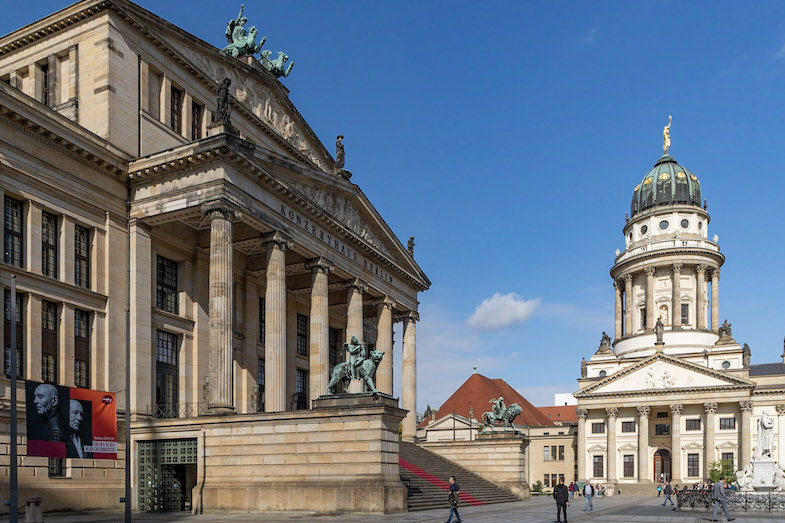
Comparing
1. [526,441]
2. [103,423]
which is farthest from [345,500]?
[526,441]

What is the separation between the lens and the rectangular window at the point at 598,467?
99000 millimetres

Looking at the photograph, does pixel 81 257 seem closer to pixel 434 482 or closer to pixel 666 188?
pixel 434 482

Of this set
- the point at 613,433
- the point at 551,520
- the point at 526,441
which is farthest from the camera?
the point at 613,433

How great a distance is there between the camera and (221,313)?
32.9 meters

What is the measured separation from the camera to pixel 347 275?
4519 cm

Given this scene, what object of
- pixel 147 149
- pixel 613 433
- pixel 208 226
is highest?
pixel 147 149

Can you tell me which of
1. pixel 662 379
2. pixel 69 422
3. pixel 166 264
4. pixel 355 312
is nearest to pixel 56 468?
pixel 69 422

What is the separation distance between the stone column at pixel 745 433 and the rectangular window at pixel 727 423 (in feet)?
7.05

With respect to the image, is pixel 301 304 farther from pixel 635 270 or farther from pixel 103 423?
pixel 635 270

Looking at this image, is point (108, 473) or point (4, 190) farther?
point (108, 473)

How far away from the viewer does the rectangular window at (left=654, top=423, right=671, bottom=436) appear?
321ft

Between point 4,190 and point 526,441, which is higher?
point 4,190

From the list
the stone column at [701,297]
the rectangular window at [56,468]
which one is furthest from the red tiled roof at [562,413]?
the rectangular window at [56,468]

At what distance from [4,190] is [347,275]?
Result: 20288 millimetres
